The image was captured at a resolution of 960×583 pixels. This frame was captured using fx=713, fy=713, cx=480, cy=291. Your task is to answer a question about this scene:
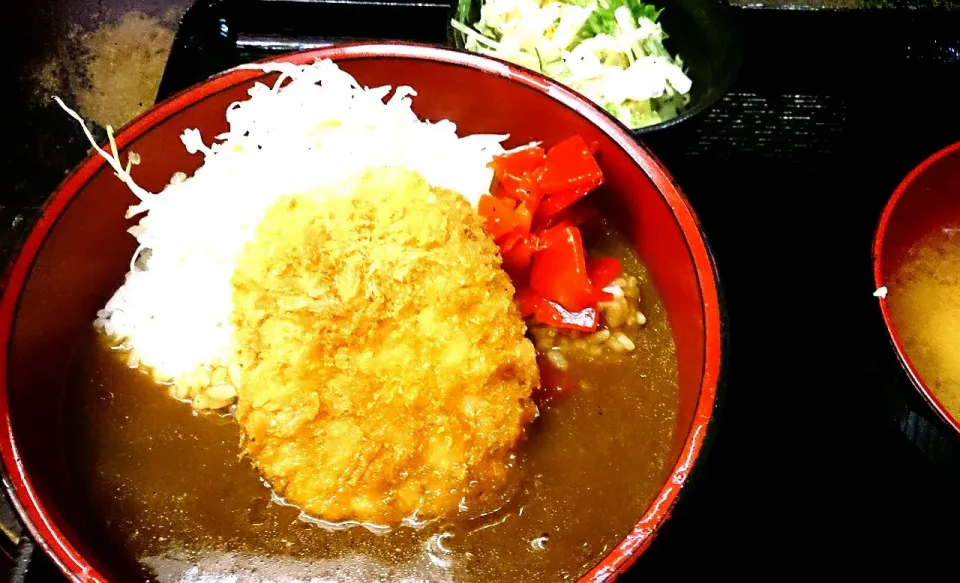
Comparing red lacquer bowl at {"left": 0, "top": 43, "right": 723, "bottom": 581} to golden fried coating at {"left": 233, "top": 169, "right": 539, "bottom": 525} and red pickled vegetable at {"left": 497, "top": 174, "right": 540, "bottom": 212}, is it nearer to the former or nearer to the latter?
red pickled vegetable at {"left": 497, "top": 174, "right": 540, "bottom": 212}

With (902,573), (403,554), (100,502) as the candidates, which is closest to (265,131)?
(100,502)

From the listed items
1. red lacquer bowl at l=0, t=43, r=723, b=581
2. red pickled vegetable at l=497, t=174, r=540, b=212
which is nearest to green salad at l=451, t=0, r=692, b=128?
red lacquer bowl at l=0, t=43, r=723, b=581

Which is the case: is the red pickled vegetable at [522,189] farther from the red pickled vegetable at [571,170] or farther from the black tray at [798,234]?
the black tray at [798,234]

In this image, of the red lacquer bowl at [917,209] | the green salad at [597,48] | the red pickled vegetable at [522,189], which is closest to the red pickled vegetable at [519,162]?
the red pickled vegetable at [522,189]

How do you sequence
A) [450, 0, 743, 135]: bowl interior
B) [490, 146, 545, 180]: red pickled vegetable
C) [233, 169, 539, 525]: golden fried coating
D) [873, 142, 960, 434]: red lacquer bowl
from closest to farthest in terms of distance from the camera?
1. [233, 169, 539, 525]: golden fried coating
2. [873, 142, 960, 434]: red lacquer bowl
3. [490, 146, 545, 180]: red pickled vegetable
4. [450, 0, 743, 135]: bowl interior

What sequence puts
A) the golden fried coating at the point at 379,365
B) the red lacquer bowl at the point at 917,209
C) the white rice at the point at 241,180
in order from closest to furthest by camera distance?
1. the golden fried coating at the point at 379,365
2. the red lacquer bowl at the point at 917,209
3. the white rice at the point at 241,180

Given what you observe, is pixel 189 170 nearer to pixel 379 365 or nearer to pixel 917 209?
pixel 379 365

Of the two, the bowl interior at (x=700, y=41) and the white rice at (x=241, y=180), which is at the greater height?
the bowl interior at (x=700, y=41)
